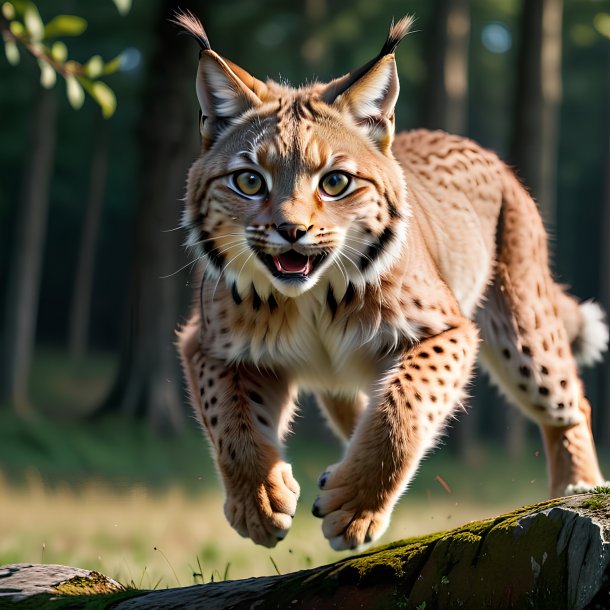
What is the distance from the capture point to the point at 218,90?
4.74m

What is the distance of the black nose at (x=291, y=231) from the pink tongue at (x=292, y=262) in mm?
126

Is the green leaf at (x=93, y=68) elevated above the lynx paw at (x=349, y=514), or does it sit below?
above

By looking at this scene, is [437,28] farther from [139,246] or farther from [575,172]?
[575,172]

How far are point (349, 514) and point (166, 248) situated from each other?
35.3ft

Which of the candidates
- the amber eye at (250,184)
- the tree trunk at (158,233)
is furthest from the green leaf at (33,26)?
the tree trunk at (158,233)

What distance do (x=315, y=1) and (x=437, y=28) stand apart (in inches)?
196

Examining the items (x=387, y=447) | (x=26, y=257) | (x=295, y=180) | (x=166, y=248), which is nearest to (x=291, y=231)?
(x=295, y=180)

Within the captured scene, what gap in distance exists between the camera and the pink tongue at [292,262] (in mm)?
4223

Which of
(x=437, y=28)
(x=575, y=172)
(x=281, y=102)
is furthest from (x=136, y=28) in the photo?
(x=281, y=102)

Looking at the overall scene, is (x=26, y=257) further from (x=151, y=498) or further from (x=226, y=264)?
(x=226, y=264)

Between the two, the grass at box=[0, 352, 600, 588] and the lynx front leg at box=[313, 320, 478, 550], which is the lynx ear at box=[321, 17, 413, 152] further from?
the grass at box=[0, 352, 600, 588]

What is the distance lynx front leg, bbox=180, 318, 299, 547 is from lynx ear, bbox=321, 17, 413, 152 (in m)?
1.32

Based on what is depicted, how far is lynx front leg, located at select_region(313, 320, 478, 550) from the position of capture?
4402 mm

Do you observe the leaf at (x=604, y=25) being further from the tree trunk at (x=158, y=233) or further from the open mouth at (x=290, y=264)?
the open mouth at (x=290, y=264)
